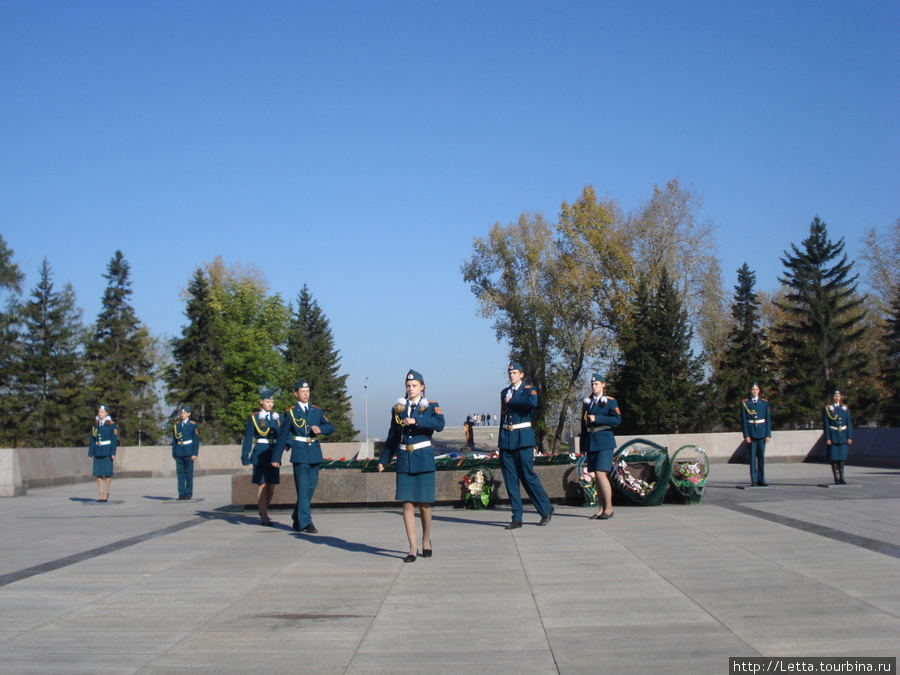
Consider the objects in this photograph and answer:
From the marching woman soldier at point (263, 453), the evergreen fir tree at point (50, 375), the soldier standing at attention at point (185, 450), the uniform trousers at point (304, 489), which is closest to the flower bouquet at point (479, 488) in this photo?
the uniform trousers at point (304, 489)

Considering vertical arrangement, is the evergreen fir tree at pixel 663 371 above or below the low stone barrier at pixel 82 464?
above

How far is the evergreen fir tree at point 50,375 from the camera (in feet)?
178

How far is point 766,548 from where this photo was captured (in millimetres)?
8289

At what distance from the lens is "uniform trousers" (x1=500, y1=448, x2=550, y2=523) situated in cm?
1033

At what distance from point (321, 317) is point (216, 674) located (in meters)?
74.0

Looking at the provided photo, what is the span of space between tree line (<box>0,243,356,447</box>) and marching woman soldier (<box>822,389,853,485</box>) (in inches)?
2037

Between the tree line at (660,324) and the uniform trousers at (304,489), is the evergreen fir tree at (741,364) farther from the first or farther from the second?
the uniform trousers at (304,489)

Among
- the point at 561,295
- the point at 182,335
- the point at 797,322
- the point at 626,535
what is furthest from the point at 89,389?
the point at 626,535

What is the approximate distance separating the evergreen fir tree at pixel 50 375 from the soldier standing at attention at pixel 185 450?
4240 centimetres

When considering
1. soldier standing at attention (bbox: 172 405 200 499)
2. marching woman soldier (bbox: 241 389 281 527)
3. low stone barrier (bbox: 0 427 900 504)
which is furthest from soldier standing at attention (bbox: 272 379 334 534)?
soldier standing at attention (bbox: 172 405 200 499)

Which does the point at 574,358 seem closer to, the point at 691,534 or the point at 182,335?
the point at 182,335

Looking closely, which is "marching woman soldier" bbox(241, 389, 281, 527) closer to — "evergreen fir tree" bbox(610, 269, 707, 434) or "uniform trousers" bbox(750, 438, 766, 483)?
"uniform trousers" bbox(750, 438, 766, 483)

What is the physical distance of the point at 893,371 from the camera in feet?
148

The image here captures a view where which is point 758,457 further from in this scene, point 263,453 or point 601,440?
point 263,453
